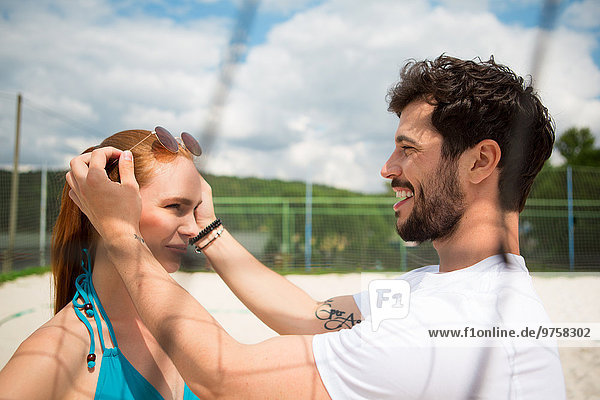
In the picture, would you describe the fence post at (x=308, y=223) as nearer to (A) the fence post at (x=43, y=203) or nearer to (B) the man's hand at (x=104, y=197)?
(A) the fence post at (x=43, y=203)

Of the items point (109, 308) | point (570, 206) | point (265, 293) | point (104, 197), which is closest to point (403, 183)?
point (265, 293)

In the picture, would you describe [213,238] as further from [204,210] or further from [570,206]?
[570,206]

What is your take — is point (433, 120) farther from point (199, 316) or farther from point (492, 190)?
point (199, 316)

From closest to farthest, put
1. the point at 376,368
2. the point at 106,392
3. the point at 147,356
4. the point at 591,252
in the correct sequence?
the point at 376,368
the point at 106,392
the point at 147,356
the point at 591,252

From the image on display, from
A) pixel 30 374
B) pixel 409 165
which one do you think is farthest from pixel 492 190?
Result: pixel 30 374

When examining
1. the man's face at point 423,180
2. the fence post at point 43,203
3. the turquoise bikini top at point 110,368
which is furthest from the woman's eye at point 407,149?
the fence post at point 43,203

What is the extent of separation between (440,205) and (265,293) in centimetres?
65

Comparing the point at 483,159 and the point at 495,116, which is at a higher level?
the point at 495,116

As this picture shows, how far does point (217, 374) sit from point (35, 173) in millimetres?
8057

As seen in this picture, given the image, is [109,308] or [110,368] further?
[109,308]

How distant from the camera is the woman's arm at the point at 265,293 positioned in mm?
1338

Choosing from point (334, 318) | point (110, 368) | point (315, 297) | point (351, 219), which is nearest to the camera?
point (110, 368)

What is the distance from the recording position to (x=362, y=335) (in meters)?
0.78

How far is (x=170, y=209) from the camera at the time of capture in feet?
3.86
